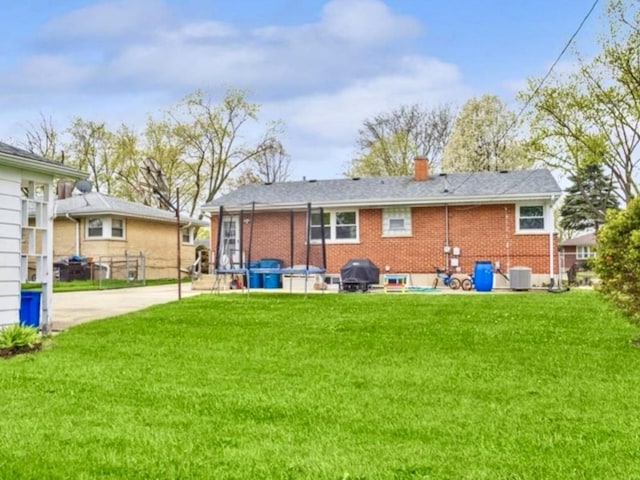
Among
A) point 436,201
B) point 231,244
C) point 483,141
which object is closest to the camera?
point 231,244

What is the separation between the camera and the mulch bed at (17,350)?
6637 mm

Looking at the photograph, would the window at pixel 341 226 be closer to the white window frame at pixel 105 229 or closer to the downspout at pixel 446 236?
the downspout at pixel 446 236

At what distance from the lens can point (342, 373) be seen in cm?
559

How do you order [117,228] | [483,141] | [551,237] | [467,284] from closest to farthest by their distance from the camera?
[467,284]
[551,237]
[117,228]
[483,141]

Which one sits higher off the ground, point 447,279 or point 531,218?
point 531,218

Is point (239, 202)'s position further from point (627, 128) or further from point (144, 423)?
point (144, 423)

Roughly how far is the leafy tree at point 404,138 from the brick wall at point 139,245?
14.3 metres

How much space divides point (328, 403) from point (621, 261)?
4.40m

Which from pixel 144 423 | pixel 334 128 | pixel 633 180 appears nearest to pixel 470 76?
pixel 633 180

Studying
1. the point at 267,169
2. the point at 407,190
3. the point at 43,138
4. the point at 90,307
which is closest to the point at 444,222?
the point at 407,190

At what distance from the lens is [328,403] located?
4477mm

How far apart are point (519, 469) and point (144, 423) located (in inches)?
96.9

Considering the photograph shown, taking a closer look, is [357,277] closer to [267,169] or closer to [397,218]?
[397,218]

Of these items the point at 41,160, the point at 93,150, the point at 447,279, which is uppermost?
the point at 93,150
